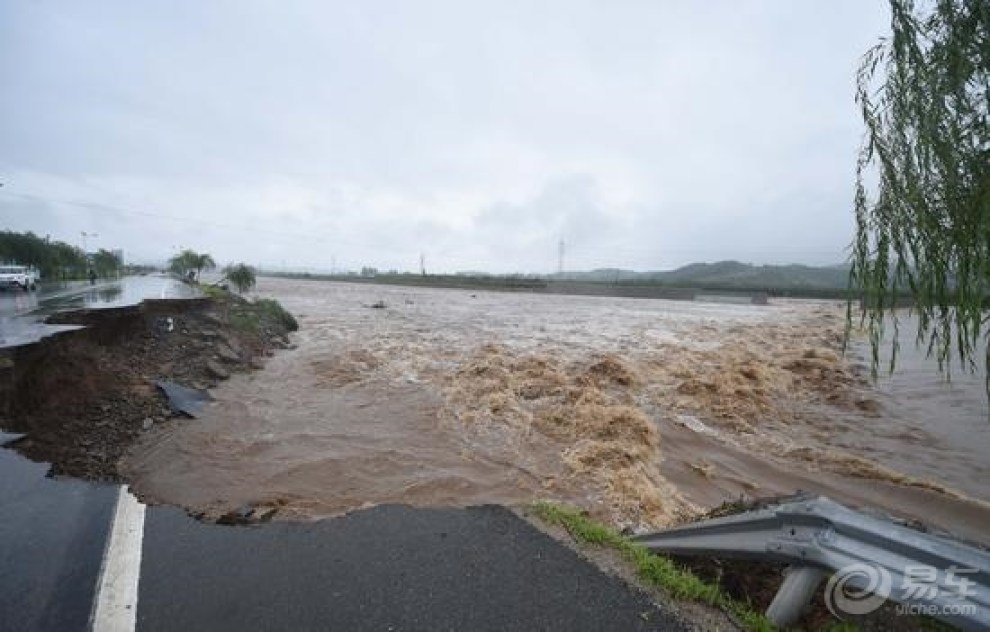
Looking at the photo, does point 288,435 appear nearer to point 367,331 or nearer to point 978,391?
point 367,331

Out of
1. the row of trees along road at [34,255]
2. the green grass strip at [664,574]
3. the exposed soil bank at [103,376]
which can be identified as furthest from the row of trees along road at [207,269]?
the green grass strip at [664,574]

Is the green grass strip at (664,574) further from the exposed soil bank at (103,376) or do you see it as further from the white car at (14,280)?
the white car at (14,280)

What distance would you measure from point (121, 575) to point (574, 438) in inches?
260

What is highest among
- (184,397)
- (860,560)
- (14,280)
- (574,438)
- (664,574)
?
(14,280)

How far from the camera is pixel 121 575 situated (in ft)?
11.1

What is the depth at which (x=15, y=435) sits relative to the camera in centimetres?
607

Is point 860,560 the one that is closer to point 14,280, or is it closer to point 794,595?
point 794,595

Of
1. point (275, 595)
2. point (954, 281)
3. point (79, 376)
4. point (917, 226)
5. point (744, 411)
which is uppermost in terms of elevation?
point (917, 226)

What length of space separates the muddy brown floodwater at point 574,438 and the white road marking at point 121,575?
63cm

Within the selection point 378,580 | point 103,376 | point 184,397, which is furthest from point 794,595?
point 103,376

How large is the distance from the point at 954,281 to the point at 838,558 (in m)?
2.72

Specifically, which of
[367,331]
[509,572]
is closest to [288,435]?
[509,572]

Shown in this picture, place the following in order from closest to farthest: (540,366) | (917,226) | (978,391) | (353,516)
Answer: (917,226) < (353,516) < (978,391) < (540,366)

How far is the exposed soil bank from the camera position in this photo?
6.20 meters
